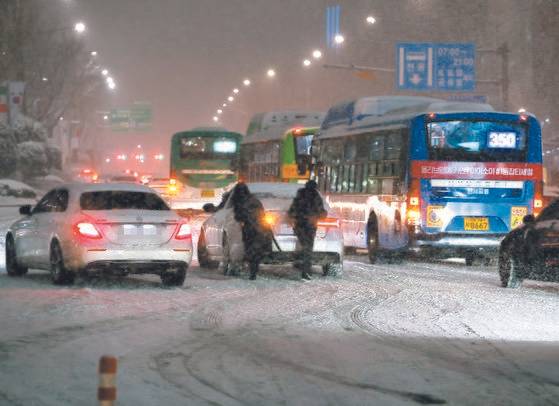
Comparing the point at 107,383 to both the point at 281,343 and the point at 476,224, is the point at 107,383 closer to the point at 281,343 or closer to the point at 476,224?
the point at 281,343

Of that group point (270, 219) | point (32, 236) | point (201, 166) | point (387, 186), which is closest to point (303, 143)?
point (201, 166)

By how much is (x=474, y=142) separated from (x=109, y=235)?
9409mm

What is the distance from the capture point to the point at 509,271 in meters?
18.3

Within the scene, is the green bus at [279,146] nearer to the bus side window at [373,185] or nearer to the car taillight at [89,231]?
the bus side window at [373,185]

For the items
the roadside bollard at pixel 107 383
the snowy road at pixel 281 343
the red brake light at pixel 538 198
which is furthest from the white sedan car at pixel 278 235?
the roadside bollard at pixel 107 383

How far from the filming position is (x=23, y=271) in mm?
19656

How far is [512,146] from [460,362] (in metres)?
14.1

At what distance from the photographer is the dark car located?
17.0 meters

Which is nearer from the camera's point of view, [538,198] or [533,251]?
[533,251]

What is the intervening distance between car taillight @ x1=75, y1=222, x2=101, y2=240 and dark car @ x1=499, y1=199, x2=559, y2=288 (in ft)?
19.7

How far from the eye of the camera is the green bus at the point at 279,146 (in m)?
37.8

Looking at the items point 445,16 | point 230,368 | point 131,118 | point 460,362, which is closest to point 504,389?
point 460,362

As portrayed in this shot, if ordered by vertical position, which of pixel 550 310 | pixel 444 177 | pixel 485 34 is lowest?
pixel 550 310

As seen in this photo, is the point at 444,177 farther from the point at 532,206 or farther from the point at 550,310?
the point at 550,310
